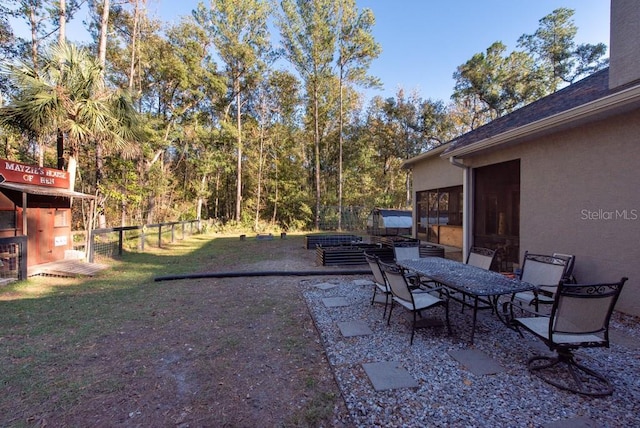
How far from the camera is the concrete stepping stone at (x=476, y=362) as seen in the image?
2602 mm

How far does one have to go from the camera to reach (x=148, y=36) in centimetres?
1383

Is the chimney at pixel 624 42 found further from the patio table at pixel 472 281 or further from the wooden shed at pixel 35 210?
the wooden shed at pixel 35 210

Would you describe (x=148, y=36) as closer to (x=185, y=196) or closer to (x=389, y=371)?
(x=185, y=196)

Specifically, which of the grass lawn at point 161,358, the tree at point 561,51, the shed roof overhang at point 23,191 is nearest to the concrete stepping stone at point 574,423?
the grass lawn at point 161,358

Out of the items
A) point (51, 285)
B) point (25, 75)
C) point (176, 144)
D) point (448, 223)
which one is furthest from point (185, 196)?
point (448, 223)

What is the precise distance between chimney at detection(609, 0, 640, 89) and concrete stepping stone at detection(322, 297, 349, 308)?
4.75 m

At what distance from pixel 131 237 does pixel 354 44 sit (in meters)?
15.5

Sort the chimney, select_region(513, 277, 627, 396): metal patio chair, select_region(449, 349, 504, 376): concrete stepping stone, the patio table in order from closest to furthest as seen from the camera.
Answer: select_region(513, 277, 627, 396): metal patio chair
select_region(449, 349, 504, 376): concrete stepping stone
the patio table
the chimney

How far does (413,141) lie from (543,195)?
58.5 feet

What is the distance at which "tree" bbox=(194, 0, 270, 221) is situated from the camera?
16.9m

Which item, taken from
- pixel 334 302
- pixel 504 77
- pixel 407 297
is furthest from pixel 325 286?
pixel 504 77

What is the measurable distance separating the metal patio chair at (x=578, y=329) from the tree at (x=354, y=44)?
15683 mm

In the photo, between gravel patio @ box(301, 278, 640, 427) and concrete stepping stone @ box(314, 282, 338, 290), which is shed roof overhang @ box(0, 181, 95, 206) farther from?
gravel patio @ box(301, 278, 640, 427)

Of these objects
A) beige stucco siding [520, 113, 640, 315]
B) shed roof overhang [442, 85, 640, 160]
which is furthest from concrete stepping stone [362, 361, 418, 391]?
shed roof overhang [442, 85, 640, 160]
